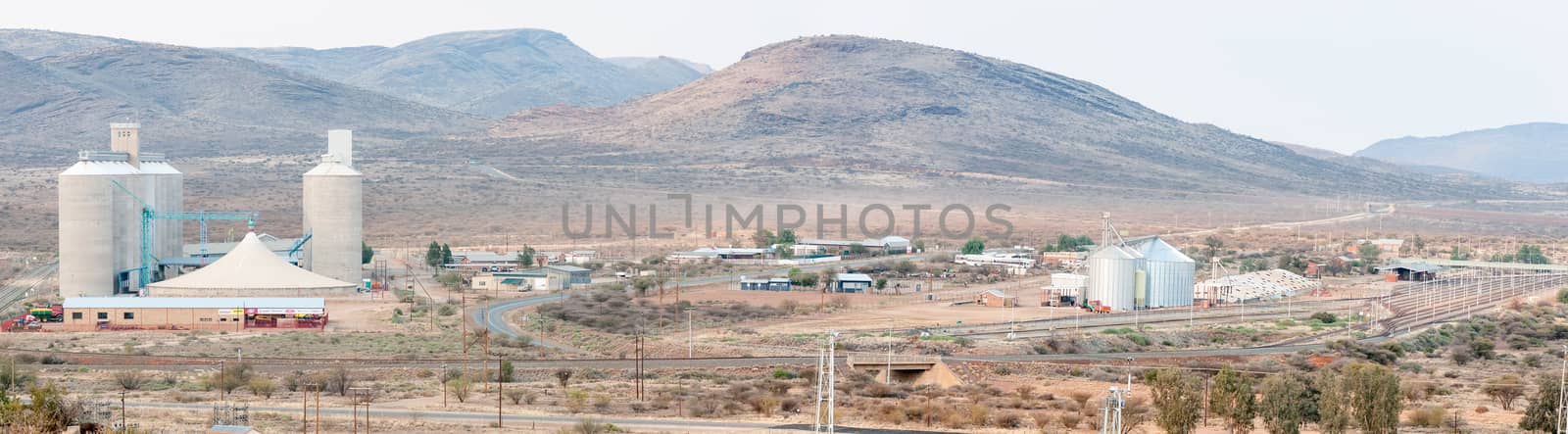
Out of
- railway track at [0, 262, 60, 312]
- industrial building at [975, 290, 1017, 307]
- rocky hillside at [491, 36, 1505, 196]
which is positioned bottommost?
railway track at [0, 262, 60, 312]

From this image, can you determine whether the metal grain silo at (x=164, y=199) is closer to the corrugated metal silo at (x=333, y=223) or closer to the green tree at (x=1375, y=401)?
the corrugated metal silo at (x=333, y=223)

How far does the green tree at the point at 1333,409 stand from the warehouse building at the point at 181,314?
31.1 metres

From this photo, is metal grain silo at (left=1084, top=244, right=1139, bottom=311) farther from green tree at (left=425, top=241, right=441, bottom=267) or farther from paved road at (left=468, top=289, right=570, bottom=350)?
green tree at (left=425, top=241, right=441, bottom=267)

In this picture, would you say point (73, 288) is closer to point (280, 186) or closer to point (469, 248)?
point (469, 248)

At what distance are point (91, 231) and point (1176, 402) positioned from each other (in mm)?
43340

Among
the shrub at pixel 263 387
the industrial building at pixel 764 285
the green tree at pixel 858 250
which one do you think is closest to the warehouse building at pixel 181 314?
the shrub at pixel 263 387

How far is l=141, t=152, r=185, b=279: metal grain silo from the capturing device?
224 feet

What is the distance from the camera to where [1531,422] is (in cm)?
3466

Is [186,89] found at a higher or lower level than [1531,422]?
higher

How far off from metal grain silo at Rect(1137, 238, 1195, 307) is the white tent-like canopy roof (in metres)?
30.7

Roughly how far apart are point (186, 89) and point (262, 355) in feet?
522

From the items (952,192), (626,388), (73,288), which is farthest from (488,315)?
(952,192)

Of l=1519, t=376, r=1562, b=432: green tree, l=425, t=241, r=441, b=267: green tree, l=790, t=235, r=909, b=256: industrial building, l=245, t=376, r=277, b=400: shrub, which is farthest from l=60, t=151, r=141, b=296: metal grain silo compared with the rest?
l=1519, t=376, r=1562, b=432: green tree

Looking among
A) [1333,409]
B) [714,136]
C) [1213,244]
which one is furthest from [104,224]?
[714,136]
